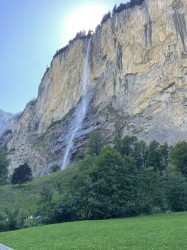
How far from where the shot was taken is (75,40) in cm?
9088

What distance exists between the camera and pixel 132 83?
62.2 m

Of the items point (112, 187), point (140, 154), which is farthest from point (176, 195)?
point (140, 154)

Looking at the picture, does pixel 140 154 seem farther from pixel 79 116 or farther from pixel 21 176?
pixel 79 116

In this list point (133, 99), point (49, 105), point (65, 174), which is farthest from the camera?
point (49, 105)

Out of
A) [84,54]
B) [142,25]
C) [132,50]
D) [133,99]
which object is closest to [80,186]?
[133,99]

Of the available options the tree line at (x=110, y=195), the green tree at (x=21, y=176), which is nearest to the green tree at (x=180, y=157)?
the tree line at (x=110, y=195)

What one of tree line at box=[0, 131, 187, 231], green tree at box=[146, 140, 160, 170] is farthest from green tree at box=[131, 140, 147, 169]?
tree line at box=[0, 131, 187, 231]

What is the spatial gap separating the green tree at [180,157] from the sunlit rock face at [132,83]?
9.50 meters

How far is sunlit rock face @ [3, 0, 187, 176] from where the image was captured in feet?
172

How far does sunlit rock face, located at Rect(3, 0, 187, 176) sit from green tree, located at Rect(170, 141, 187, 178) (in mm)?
9502

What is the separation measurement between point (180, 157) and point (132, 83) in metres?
30.4

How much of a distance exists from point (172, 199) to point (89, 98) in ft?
171

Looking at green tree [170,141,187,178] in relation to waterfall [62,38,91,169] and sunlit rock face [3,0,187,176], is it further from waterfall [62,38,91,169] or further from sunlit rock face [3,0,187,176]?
waterfall [62,38,91,169]

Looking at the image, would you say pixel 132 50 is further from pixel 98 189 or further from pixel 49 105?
pixel 98 189
